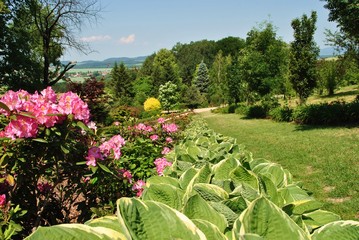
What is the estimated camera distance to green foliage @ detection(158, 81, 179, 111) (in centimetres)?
4403

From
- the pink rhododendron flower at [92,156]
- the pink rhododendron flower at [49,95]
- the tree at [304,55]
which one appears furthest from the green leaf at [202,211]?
the tree at [304,55]

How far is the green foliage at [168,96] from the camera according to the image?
44.0m

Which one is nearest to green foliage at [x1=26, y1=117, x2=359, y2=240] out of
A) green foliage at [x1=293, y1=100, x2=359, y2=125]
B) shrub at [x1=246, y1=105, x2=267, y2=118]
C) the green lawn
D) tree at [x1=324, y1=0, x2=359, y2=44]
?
the green lawn

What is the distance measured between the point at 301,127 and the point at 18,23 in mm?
14492

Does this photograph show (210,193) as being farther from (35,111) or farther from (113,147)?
(113,147)

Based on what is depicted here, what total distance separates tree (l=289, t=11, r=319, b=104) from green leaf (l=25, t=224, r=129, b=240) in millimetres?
17237

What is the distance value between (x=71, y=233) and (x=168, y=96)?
144 feet

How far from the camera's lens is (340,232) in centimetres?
79

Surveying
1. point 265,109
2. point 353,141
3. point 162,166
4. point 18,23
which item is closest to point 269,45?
point 265,109

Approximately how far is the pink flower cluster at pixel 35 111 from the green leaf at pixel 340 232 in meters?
1.61

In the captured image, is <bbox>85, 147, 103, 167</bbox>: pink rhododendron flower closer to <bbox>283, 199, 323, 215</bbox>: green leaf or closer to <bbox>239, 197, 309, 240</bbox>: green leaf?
<bbox>283, 199, 323, 215</bbox>: green leaf

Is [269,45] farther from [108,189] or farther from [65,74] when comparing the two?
[108,189]

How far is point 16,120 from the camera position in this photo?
1.88 meters

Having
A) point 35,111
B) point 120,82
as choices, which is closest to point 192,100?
point 120,82
